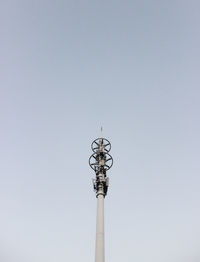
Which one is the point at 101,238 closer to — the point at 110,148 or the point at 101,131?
the point at 110,148

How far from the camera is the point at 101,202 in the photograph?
1037 inches

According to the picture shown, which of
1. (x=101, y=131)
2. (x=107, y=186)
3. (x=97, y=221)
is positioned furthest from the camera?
(x=101, y=131)

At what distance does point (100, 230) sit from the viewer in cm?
2447

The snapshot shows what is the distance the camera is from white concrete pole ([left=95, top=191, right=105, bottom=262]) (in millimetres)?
22688

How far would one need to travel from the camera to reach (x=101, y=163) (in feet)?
95.3

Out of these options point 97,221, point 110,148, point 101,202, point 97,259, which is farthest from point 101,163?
point 97,259

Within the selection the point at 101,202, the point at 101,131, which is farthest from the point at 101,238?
the point at 101,131

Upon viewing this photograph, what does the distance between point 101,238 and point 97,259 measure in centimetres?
187

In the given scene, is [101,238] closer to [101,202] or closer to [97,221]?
[97,221]

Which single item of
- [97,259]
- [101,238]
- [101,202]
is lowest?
[97,259]

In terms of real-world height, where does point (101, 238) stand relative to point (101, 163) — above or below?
below

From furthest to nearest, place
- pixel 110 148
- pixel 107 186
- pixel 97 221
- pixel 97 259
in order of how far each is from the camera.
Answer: pixel 110 148 → pixel 107 186 → pixel 97 221 → pixel 97 259

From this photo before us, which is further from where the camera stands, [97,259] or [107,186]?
[107,186]

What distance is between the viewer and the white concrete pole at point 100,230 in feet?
74.4
